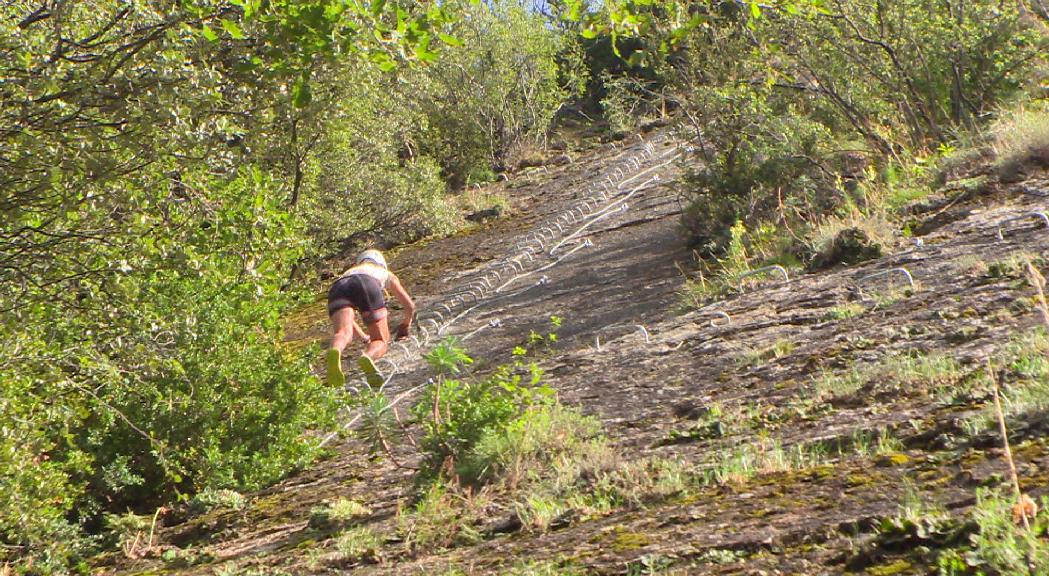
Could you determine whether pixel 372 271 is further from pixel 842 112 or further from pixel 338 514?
pixel 842 112

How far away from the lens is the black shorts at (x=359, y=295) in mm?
9570

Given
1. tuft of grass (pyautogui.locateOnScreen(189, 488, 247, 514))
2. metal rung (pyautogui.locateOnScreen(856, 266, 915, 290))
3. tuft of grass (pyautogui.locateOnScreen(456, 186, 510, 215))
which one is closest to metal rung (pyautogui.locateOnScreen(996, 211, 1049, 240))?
metal rung (pyautogui.locateOnScreen(856, 266, 915, 290))

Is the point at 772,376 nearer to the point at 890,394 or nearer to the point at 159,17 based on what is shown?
the point at 890,394

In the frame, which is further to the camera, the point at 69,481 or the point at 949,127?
the point at 949,127

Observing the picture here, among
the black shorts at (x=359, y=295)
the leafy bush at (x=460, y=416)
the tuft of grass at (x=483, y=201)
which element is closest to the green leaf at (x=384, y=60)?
the leafy bush at (x=460, y=416)

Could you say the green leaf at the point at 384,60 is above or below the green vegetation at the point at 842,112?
above

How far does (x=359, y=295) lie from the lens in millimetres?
9602

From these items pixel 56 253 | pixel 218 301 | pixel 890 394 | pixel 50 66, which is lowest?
pixel 890 394

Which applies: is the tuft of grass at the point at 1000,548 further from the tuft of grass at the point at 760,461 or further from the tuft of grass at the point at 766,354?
the tuft of grass at the point at 766,354

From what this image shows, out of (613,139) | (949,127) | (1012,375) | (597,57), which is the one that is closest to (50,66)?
(1012,375)

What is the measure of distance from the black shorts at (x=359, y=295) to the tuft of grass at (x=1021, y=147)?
16.8ft

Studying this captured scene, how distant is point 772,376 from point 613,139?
21.4m

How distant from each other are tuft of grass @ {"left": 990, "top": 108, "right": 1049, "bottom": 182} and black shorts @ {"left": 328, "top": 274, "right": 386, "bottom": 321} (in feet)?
16.8

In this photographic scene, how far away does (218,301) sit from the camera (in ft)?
28.5
